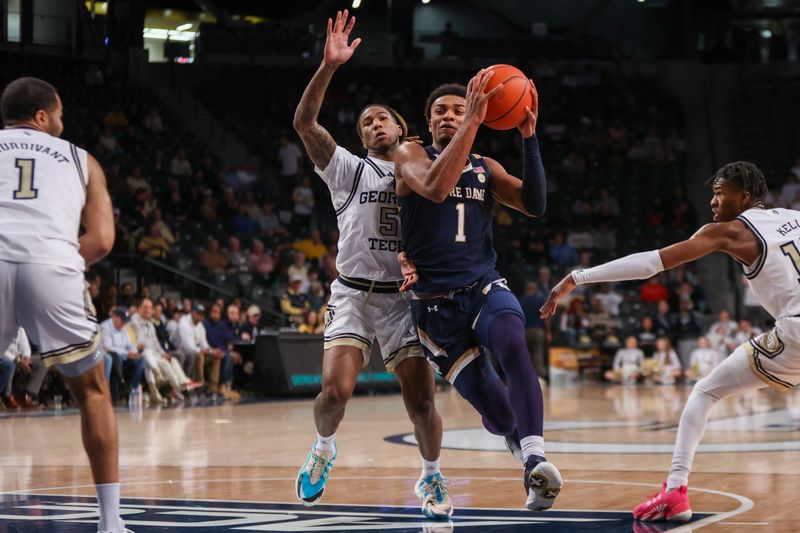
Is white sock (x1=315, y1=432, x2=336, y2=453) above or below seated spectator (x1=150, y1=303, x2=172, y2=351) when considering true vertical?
above

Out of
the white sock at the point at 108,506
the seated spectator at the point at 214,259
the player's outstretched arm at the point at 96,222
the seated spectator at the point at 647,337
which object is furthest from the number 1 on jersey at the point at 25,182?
the seated spectator at the point at 647,337

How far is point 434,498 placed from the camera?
5938 millimetres

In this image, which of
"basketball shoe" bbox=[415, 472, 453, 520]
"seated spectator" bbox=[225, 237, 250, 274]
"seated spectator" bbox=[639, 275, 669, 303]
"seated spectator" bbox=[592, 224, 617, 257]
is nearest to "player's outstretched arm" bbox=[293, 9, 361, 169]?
"basketball shoe" bbox=[415, 472, 453, 520]

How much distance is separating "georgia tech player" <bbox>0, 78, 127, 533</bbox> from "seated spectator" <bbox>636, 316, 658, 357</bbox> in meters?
17.0

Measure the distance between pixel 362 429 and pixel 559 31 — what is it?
20734mm

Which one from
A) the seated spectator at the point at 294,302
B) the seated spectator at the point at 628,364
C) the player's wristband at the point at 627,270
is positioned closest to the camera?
the player's wristband at the point at 627,270

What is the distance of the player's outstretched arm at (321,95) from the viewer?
5.88 m

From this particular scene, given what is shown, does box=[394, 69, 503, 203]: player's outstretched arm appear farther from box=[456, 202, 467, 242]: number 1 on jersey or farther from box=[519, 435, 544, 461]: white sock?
box=[519, 435, 544, 461]: white sock

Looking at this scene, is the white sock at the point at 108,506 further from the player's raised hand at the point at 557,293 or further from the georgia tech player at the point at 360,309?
the player's raised hand at the point at 557,293

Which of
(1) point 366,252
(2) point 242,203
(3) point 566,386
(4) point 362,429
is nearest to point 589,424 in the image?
(4) point 362,429

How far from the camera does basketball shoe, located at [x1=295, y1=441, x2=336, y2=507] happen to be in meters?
5.96

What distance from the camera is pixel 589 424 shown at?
1223cm

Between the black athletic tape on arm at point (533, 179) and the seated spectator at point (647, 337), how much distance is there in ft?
51.1

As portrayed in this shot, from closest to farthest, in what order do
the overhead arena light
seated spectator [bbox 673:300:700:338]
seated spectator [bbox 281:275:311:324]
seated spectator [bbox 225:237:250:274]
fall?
seated spectator [bbox 281:275:311:324] < seated spectator [bbox 225:237:250:274] < seated spectator [bbox 673:300:700:338] < the overhead arena light
